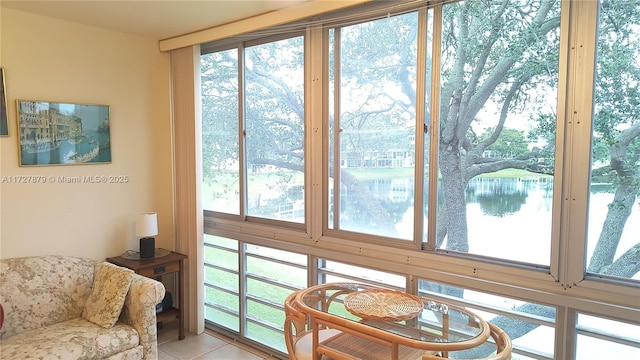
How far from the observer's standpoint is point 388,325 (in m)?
1.91

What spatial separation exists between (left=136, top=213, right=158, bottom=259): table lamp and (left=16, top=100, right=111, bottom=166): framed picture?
59cm

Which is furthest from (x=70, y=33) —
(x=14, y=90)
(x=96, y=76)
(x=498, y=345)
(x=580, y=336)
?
(x=580, y=336)

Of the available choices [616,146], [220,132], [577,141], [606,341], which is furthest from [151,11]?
[606,341]

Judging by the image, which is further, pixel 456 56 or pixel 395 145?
pixel 395 145

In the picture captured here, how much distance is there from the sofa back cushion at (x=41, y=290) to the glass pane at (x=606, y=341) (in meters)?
3.26

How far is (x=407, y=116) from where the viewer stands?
250 cm

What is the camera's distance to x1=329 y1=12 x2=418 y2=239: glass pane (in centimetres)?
251

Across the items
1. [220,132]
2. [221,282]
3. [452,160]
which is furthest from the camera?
[221,282]

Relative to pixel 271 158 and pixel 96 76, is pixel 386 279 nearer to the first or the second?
pixel 271 158

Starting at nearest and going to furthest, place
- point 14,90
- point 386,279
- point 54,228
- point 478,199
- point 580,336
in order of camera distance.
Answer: point 580,336 → point 478,199 → point 386,279 → point 14,90 → point 54,228

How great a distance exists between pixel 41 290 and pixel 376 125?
8.60 feet

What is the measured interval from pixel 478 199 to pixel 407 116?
2.16 feet

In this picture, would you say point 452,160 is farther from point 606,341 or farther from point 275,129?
→ point 275,129

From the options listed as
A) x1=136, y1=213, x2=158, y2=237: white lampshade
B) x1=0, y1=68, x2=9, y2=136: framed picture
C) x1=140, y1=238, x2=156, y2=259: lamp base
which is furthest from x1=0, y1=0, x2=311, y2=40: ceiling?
x1=140, y1=238, x2=156, y2=259: lamp base
